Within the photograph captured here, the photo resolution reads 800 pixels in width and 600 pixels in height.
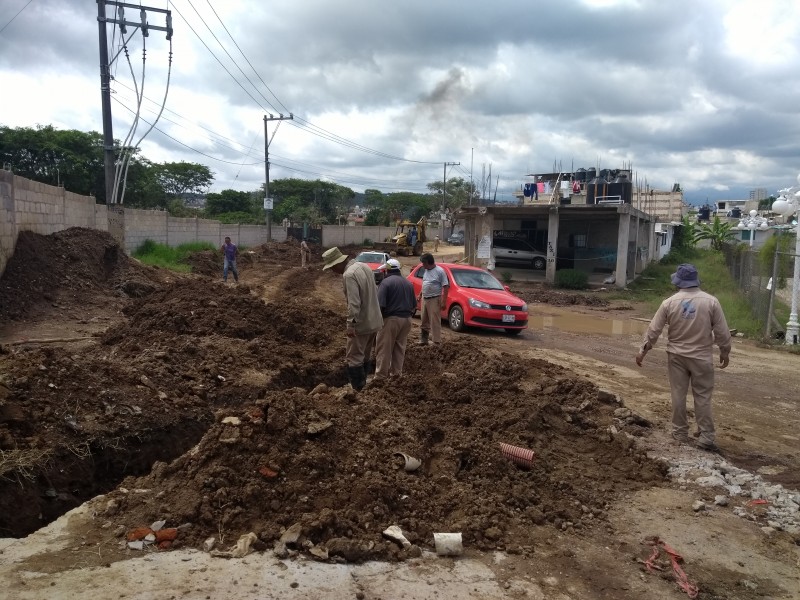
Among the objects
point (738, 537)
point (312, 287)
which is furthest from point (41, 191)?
point (738, 537)

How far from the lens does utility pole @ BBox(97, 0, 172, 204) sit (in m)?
19.5

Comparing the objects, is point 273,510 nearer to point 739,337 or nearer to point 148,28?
point 739,337

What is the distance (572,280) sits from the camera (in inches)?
958

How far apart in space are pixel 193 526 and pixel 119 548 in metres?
0.44

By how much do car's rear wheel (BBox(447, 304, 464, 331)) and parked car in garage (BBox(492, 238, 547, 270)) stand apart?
49.3ft

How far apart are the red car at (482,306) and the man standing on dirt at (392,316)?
5495 millimetres

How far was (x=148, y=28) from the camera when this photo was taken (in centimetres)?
2073

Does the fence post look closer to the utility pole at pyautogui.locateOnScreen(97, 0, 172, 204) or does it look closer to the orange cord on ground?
the orange cord on ground

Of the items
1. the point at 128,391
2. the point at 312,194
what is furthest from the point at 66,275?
the point at 312,194

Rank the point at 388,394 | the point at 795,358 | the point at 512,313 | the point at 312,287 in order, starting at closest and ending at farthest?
the point at 388,394, the point at 795,358, the point at 512,313, the point at 312,287

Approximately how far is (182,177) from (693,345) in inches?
2434

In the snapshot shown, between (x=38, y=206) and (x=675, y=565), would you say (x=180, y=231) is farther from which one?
(x=675, y=565)

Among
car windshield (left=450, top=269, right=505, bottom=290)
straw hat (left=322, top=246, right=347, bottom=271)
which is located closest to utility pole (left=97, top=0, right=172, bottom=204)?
car windshield (left=450, top=269, right=505, bottom=290)

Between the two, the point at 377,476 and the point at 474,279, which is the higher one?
the point at 474,279
